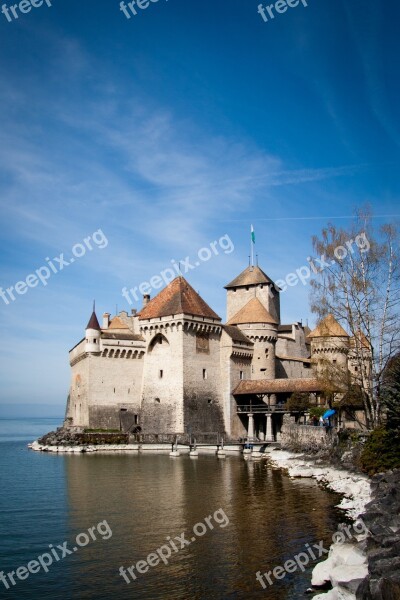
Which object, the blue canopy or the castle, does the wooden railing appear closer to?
the castle

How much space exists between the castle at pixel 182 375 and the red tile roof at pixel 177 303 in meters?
0.10

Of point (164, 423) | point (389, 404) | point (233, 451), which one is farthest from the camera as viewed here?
point (164, 423)

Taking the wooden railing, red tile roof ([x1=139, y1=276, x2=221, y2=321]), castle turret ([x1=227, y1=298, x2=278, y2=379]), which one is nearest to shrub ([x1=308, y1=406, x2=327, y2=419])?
the wooden railing

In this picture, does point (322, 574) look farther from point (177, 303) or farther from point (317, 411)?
point (177, 303)

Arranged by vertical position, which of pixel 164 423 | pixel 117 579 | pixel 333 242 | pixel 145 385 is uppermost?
pixel 333 242

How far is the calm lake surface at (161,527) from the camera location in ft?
39.9

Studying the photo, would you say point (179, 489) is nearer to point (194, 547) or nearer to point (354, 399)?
point (194, 547)

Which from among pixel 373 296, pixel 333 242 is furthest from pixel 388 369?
pixel 333 242

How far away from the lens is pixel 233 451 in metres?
38.8

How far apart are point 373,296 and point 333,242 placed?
9.78 ft

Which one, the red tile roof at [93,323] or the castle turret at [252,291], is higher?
the castle turret at [252,291]

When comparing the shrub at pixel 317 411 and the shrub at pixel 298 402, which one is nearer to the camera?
the shrub at pixel 317 411

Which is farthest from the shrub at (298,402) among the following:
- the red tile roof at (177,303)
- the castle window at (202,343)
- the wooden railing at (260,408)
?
the red tile roof at (177,303)

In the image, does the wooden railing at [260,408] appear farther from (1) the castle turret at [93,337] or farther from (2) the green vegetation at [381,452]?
(2) the green vegetation at [381,452]
